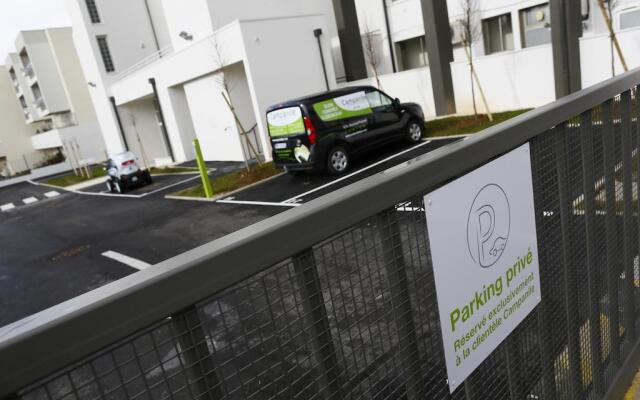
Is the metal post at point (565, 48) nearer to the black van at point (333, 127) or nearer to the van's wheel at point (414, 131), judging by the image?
the van's wheel at point (414, 131)

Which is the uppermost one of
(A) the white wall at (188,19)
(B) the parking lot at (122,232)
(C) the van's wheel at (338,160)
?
(A) the white wall at (188,19)

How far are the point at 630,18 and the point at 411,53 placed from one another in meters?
9.81

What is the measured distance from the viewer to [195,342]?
0.99m

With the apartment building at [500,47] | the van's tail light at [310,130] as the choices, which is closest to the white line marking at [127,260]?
the van's tail light at [310,130]

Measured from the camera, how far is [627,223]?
103 inches

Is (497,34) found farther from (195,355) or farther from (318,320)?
(195,355)

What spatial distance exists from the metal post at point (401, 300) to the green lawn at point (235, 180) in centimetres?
1142

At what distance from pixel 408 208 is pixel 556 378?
4.64 feet

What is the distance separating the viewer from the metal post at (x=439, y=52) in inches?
600

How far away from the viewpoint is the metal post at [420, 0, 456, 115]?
15234mm

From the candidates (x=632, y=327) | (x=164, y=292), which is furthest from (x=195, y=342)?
(x=632, y=327)

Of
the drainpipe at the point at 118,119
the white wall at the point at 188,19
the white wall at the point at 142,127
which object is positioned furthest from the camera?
the white wall at the point at 142,127

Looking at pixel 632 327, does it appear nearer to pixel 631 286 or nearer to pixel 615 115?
pixel 631 286

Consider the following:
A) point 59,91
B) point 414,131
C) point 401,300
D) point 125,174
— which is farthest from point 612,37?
point 59,91
